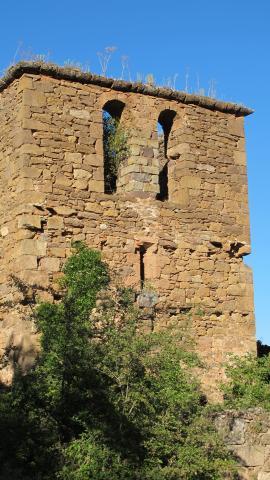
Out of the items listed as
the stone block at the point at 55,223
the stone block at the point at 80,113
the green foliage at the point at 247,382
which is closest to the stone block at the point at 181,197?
the stone block at the point at 80,113

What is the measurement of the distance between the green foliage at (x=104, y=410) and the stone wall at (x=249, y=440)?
1.27 feet

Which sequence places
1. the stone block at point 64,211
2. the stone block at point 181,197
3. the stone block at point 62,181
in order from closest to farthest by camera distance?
the stone block at point 64,211, the stone block at point 62,181, the stone block at point 181,197

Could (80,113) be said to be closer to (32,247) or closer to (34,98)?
(34,98)

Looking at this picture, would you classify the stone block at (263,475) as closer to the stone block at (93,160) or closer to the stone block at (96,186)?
the stone block at (96,186)

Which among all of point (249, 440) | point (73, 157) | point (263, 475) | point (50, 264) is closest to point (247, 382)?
point (249, 440)

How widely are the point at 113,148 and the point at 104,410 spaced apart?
17.2ft

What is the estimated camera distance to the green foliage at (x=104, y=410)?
1011cm

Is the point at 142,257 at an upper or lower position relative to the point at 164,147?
lower

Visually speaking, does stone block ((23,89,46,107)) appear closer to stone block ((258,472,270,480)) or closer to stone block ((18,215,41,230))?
stone block ((18,215,41,230))

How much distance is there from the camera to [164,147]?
15.6m

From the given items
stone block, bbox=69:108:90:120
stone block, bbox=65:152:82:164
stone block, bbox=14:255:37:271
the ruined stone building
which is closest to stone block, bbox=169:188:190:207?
the ruined stone building

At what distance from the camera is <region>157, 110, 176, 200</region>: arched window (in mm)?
14844

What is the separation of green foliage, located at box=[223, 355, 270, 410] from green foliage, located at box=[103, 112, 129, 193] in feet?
12.0

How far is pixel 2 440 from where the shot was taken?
10273 millimetres
